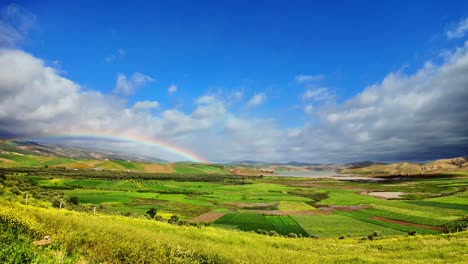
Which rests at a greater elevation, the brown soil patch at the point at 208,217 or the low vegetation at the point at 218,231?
the low vegetation at the point at 218,231

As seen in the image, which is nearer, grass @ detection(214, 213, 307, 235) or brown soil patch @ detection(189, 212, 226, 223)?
grass @ detection(214, 213, 307, 235)

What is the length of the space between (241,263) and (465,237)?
3416 cm

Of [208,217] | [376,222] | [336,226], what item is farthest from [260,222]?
[376,222]

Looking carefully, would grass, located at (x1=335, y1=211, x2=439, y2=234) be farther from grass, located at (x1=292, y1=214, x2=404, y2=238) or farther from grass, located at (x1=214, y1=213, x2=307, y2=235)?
grass, located at (x1=214, y1=213, x2=307, y2=235)

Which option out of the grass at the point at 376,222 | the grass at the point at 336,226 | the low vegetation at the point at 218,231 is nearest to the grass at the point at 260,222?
the low vegetation at the point at 218,231

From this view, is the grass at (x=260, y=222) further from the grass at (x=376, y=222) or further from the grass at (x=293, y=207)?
the grass at (x=376, y=222)

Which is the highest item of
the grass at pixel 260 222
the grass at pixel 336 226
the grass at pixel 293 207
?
the grass at pixel 336 226

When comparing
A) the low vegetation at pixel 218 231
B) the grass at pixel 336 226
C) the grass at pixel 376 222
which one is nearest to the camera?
the low vegetation at pixel 218 231

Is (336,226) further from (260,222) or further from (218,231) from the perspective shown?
(218,231)

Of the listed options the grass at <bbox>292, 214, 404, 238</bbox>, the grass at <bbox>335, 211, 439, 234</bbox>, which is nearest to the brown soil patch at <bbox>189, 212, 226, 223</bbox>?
the grass at <bbox>292, 214, 404, 238</bbox>

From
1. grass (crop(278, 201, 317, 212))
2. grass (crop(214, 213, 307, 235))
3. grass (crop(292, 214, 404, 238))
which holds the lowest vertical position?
grass (crop(278, 201, 317, 212))

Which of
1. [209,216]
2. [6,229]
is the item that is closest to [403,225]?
[209,216]

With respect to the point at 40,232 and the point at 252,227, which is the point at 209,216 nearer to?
the point at 252,227

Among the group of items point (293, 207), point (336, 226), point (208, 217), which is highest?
point (336, 226)
